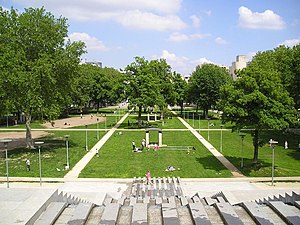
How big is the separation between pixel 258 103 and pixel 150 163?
11.2m

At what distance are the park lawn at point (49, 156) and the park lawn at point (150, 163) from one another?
2308 mm

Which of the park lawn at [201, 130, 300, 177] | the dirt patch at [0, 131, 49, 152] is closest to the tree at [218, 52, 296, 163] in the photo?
the park lawn at [201, 130, 300, 177]

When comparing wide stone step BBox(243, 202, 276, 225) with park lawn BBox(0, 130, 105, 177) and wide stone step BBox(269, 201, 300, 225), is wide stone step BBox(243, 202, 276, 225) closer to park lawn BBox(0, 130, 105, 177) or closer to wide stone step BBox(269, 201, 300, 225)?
wide stone step BBox(269, 201, 300, 225)

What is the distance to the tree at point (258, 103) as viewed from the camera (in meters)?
26.2

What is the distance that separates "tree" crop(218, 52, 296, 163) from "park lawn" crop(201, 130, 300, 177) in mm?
2569

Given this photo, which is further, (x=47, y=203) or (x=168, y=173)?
(x=168, y=173)

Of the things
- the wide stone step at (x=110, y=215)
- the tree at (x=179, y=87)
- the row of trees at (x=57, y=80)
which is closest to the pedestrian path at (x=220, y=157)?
the row of trees at (x=57, y=80)

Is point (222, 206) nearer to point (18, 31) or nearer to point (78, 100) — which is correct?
point (18, 31)

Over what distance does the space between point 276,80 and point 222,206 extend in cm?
1908

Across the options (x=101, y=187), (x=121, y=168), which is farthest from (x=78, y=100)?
(x=101, y=187)

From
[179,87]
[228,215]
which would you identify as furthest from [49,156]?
[179,87]

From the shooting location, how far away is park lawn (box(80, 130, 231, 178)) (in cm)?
2770

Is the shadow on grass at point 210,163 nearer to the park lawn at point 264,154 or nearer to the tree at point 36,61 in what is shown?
the park lawn at point 264,154

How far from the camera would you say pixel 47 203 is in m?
11.1
